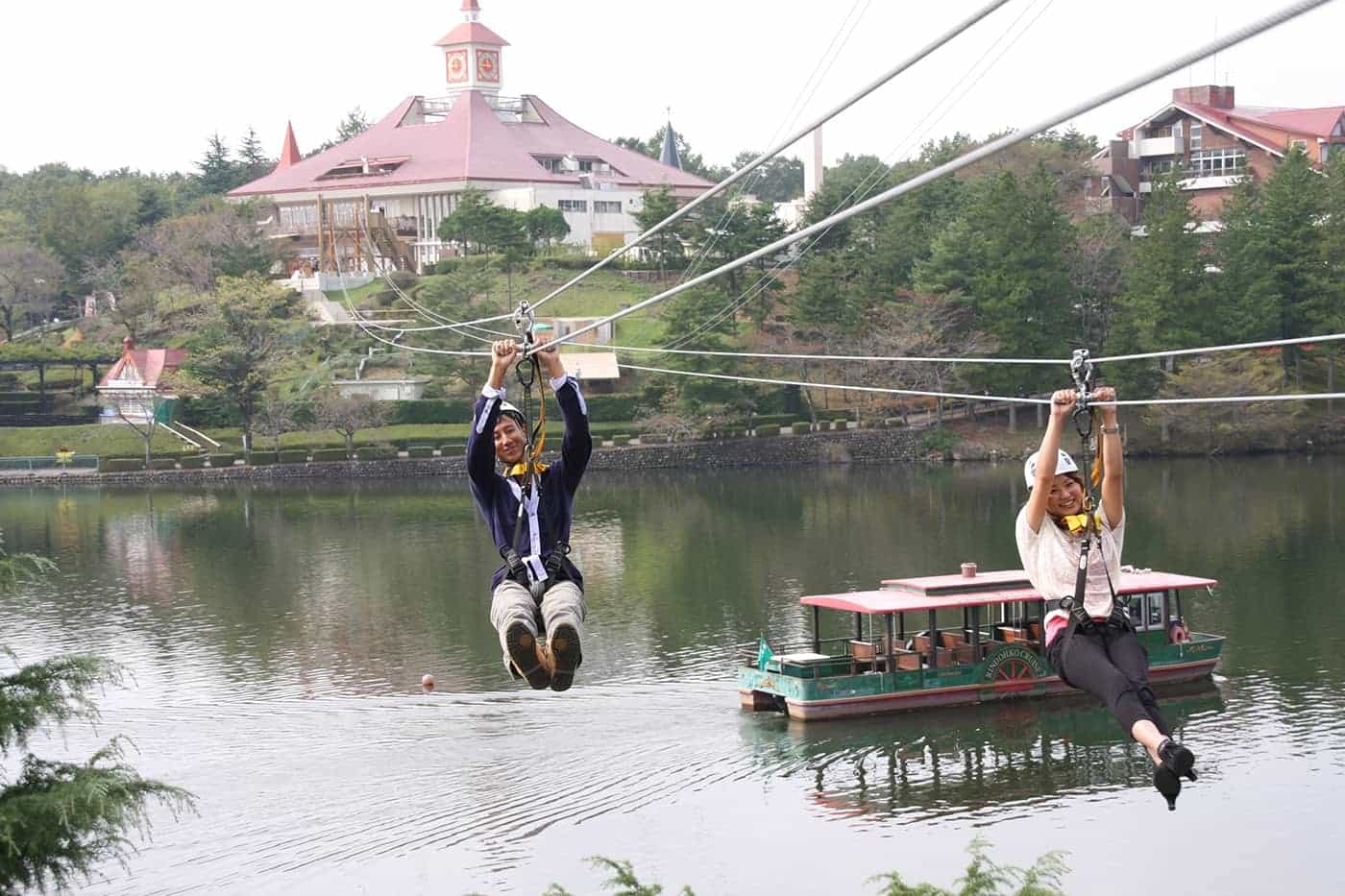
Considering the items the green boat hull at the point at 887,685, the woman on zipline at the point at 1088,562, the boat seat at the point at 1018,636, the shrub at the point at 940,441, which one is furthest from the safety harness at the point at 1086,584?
the shrub at the point at 940,441

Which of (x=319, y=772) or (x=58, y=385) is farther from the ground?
(x=58, y=385)

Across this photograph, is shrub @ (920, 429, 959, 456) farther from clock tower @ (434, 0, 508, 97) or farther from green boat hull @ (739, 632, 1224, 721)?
clock tower @ (434, 0, 508, 97)

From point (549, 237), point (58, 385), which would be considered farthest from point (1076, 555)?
point (549, 237)

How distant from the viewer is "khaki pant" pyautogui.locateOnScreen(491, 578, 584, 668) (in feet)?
28.8

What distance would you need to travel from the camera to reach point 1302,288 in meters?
50.1

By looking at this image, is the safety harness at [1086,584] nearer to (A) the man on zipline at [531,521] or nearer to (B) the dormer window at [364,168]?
(A) the man on zipline at [531,521]

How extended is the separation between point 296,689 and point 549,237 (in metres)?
43.5

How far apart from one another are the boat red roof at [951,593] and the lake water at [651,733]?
1.52 meters

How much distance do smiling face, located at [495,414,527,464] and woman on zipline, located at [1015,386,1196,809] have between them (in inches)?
104

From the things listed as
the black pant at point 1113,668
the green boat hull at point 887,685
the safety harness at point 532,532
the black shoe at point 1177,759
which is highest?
the safety harness at point 532,532

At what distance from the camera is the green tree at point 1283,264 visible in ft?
163

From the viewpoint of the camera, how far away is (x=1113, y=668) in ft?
25.7

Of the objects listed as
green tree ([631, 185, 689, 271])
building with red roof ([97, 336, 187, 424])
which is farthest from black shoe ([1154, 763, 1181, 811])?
green tree ([631, 185, 689, 271])

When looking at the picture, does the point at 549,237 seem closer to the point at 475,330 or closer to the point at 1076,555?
the point at 475,330
